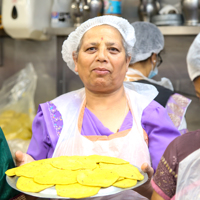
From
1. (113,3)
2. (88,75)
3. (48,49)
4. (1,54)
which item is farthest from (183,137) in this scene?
(1,54)

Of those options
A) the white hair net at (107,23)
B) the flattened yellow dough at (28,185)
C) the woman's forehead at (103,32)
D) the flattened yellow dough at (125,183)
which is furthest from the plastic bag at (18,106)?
the flattened yellow dough at (125,183)

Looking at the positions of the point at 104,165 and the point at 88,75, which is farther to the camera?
the point at 88,75

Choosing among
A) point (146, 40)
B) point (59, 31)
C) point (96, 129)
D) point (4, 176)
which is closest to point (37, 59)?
point (59, 31)

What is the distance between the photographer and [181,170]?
→ 35.9 inches

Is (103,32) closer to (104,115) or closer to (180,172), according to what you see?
(104,115)

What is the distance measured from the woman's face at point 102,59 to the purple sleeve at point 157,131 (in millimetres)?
209

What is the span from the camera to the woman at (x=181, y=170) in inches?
35.3

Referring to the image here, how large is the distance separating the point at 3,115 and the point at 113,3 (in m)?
1.39

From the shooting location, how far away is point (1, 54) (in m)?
3.38

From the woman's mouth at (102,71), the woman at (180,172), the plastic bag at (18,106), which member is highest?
the woman's mouth at (102,71)

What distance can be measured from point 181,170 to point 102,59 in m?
0.67

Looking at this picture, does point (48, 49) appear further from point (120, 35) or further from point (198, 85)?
point (198, 85)

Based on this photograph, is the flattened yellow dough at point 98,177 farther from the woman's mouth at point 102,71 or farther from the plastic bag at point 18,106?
the plastic bag at point 18,106

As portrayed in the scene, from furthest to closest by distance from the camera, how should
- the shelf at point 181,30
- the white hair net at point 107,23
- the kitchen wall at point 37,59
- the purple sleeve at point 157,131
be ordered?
the kitchen wall at point 37,59, the shelf at point 181,30, the white hair net at point 107,23, the purple sleeve at point 157,131
